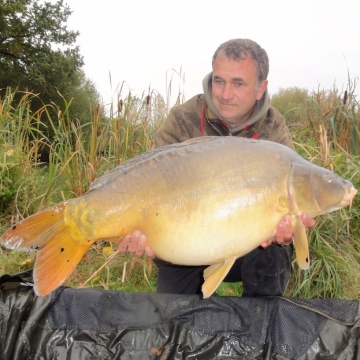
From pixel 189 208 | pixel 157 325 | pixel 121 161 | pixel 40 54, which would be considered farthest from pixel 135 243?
pixel 40 54

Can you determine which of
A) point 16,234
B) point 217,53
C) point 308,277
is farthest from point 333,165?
point 16,234

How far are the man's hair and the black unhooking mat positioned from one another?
2.99ft

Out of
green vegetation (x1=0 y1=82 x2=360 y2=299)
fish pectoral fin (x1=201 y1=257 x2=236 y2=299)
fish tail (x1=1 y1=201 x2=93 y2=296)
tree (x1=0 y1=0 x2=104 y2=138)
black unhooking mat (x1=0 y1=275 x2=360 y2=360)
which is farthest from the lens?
tree (x1=0 y1=0 x2=104 y2=138)

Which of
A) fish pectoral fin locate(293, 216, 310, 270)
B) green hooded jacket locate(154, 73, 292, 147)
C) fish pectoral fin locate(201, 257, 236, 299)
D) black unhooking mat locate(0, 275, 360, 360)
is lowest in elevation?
black unhooking mat locate(0, 275, 360, 360)

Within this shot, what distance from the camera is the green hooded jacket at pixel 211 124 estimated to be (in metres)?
1.89

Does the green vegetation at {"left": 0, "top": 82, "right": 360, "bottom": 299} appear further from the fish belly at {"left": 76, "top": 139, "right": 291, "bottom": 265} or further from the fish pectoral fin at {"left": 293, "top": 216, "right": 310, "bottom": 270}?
the fish belly at {"left": 76, "top": 139, "right": 291, "bottom": 265}

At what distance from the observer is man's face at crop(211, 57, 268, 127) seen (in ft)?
5.85

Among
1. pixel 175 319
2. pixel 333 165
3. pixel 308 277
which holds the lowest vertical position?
pixel 308 277

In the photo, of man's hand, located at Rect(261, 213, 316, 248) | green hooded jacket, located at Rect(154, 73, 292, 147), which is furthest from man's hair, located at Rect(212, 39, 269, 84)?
man's hand, located at Rect(261, 213, 316, 248)

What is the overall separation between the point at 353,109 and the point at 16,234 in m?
2.52

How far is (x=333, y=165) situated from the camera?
252 centimetres

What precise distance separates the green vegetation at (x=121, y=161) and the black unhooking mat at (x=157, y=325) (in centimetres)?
57

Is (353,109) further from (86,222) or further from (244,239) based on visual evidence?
(86,222)

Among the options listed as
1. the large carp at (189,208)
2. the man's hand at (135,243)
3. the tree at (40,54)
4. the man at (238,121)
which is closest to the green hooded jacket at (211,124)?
the man at (238,121)
